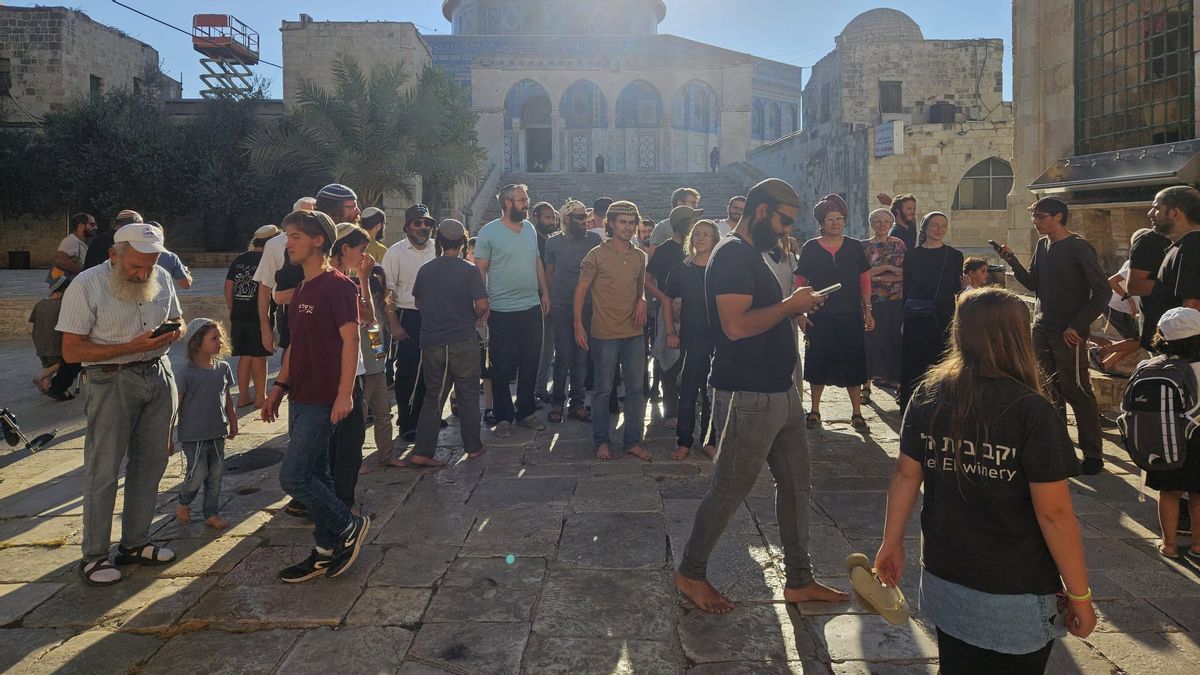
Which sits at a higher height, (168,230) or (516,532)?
(168,230)

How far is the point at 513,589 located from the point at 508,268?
133 inches

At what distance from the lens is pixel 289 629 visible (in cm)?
341

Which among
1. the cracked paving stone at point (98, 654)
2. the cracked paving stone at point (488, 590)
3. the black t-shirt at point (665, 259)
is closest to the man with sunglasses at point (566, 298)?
the black t-shirt at point (665, 259)

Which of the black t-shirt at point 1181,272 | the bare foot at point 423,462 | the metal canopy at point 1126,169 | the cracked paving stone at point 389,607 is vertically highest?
the metal canopy at point 1126,169

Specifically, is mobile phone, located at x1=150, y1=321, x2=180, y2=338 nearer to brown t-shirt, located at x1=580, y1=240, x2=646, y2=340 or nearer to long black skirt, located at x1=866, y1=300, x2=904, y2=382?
brown t-shirt, located at x1=580, y1=240, x2=646, y2=340

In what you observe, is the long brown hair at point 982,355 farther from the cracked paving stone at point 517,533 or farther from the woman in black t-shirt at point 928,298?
the woman in black t-shirt at point 928,298

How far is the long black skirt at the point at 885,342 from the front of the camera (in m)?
7.98

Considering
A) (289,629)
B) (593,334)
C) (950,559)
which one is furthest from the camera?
(593,334)

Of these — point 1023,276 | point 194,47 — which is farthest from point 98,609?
point 194,47

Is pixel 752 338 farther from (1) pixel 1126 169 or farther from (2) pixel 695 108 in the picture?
(2) pixel 695 108

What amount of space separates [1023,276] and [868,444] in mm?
1616

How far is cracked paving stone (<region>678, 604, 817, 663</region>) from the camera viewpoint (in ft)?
10.3

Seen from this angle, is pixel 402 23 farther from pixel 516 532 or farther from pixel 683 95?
pixel 516 532

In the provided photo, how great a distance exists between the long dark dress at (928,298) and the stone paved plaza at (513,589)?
135 cm
